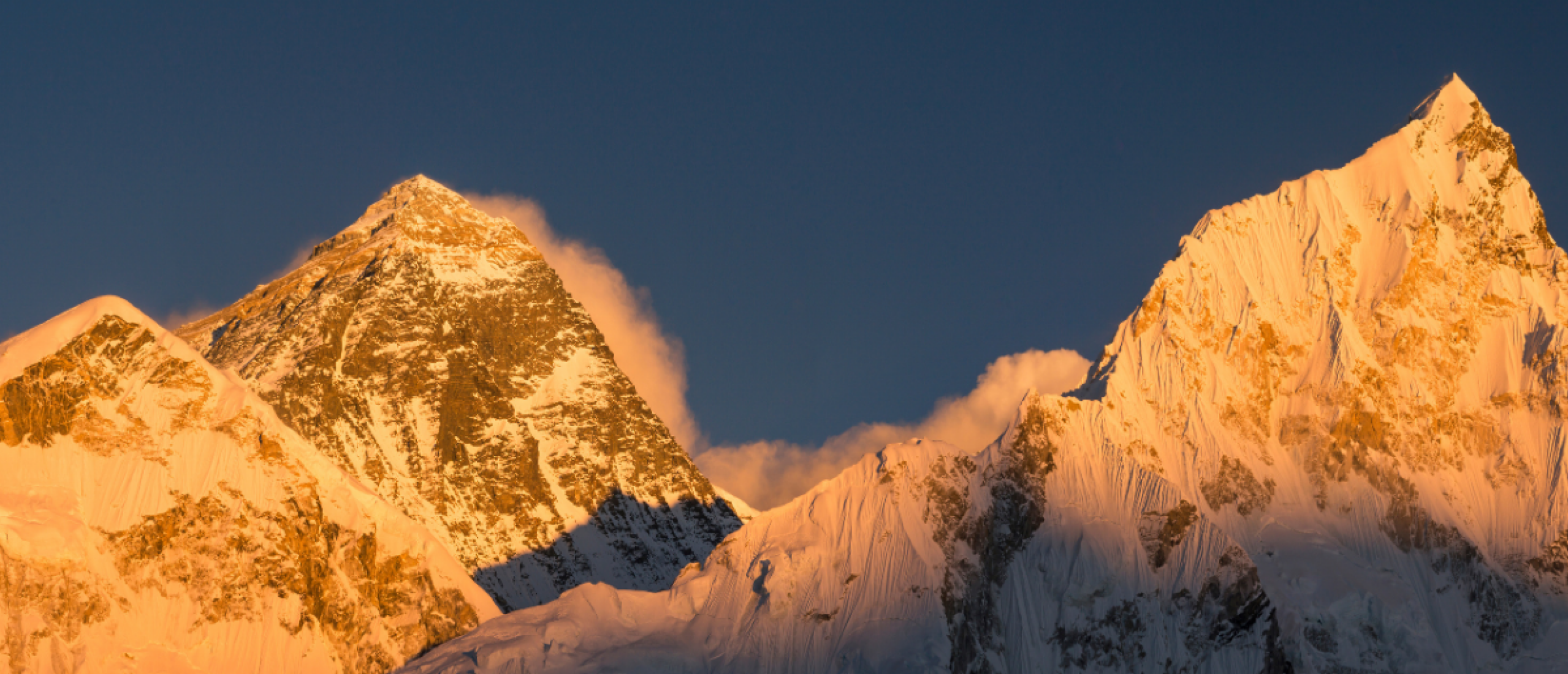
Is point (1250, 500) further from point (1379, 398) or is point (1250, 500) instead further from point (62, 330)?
point (62, 330)

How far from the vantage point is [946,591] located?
165 metres

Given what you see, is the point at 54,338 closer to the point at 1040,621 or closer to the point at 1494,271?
the point at 1040,621

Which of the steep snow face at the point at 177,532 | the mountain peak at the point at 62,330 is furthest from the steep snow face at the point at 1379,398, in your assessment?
the mountain peak at the point at 62,330

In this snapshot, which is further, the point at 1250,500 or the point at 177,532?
the point at 1250,500

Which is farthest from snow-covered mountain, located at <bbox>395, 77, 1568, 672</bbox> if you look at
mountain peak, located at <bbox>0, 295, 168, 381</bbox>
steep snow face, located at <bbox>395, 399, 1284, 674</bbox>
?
mountain peak, located at <bbox>0, 295, 168, 381</bbox>

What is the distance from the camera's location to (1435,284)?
18875 cm

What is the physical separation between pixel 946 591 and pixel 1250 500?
31.0 metres

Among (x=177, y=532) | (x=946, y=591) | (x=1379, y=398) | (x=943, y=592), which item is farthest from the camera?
(x=1379, y=398)

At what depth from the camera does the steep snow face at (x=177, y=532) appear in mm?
160000

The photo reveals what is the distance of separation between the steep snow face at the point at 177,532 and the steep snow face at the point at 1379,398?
64.5 meters

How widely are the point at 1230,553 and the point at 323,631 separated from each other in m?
78.3

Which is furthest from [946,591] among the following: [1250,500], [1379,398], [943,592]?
[1379,398]

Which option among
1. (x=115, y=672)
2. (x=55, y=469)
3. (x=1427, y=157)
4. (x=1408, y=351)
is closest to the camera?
(x=115, y=672)

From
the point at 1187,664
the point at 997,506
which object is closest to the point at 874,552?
the point at 997,506
